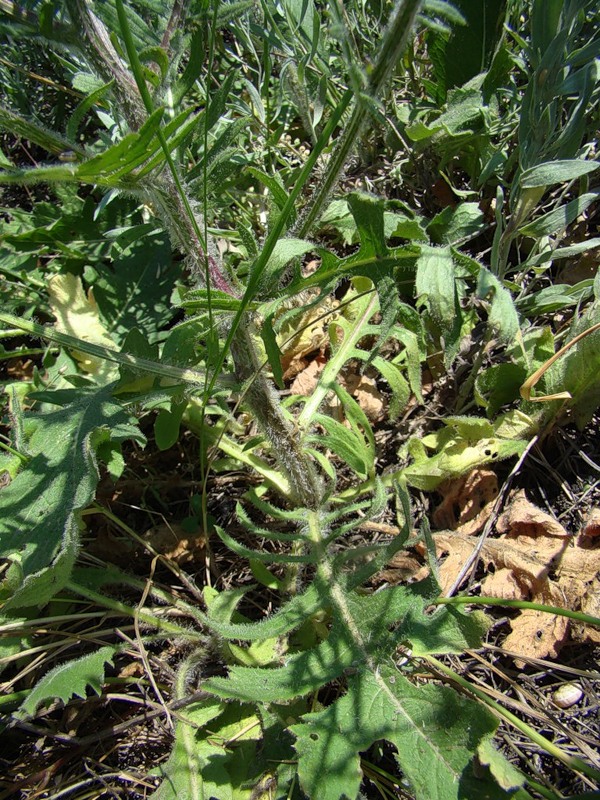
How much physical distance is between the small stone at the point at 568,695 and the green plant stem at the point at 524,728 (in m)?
0.19

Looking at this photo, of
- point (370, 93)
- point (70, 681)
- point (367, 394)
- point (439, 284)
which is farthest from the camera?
point (367, 394)

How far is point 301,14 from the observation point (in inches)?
90.0

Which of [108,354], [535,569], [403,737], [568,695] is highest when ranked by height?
[108,354]

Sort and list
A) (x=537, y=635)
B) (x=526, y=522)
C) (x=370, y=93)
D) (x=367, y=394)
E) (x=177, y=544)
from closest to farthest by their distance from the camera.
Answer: (x=370, y=93) → (x=537, y=635) → (x=526, y=522) → (x=177, y=544) → (x=367, y=394)

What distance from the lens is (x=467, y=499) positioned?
7.43 ft

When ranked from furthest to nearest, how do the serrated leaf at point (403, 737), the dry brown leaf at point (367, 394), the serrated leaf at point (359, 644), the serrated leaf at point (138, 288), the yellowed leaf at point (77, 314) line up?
the serrated leaf at point (138, 288)
the yellowed leaf at point (77, 314)
the dry brown leaf at point (367, 394)
the serrated leaf at point (359, 644)
the serrated leaf at point (403, 737)

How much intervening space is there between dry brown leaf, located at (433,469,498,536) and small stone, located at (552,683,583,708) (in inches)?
22.5

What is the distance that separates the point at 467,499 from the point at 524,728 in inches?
34.4

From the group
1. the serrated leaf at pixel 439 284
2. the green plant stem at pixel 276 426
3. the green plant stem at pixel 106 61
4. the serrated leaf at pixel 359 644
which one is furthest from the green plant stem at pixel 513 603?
the green plant stem at pixel 106 61

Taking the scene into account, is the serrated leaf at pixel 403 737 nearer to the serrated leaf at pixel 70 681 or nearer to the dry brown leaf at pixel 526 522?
the serrated leaf at pixel 70 681

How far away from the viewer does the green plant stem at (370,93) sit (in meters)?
1.11

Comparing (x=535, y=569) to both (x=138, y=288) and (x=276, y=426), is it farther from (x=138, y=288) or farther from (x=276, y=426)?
(x=138, y=288)

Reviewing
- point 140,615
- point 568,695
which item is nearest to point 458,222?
point 568,695

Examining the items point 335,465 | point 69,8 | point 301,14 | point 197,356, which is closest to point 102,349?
point 197,356
